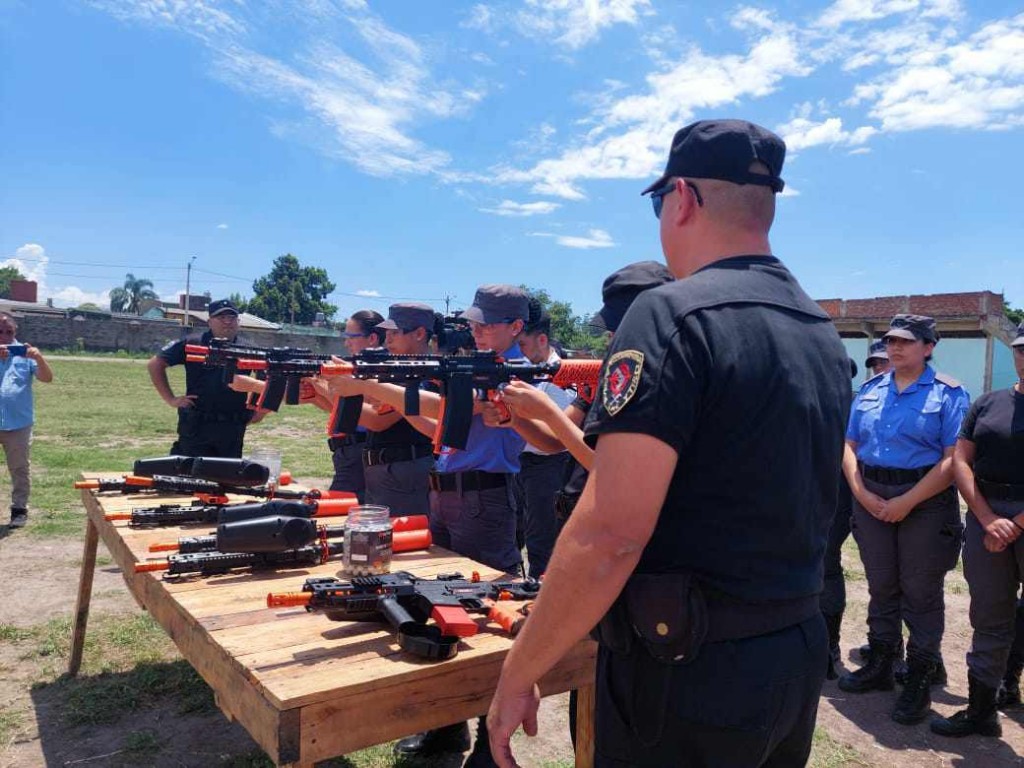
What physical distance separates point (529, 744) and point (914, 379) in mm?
3246

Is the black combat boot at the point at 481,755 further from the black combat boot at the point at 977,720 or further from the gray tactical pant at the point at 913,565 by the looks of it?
the gray tactical pant at the point at 913,565

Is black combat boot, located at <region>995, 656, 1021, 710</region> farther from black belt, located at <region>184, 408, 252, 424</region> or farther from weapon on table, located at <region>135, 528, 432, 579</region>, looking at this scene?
black belt, located at <region>184, 408, 252, 424</region>

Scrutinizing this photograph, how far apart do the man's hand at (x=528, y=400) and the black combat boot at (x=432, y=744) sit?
1671 mm

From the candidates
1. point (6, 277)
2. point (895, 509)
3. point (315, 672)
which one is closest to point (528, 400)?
point (315, 672)

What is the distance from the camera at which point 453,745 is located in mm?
3586

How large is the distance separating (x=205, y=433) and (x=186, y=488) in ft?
8.47

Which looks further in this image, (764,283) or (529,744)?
(529,744)

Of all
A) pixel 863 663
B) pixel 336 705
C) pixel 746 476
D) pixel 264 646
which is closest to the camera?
pixel 746 476

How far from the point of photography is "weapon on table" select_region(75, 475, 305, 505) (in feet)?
11.8

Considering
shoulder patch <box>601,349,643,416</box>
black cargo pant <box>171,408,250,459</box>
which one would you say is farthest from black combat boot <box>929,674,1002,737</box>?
black cargo pant <box>171,408,250,459</box>

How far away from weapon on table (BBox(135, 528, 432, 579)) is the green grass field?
1.34 metres

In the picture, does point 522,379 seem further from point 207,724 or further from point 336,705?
point 207,724

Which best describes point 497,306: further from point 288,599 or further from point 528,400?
point 288,599

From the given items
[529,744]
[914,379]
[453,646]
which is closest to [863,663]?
[914,379]
